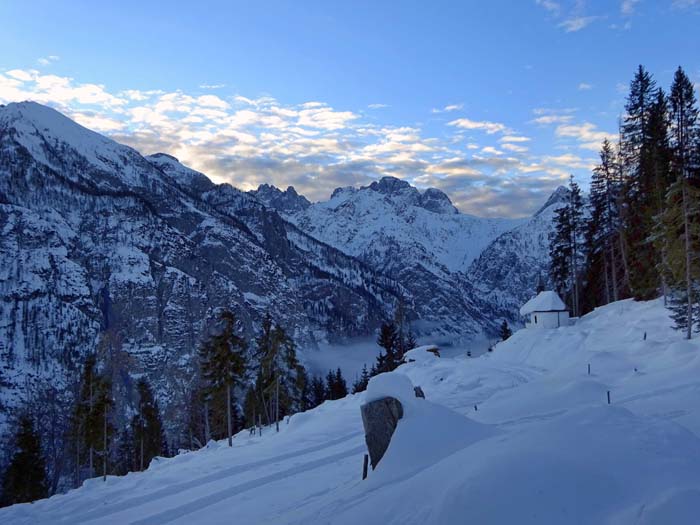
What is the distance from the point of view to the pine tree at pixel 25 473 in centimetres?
4515

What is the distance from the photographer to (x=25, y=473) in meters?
45.3

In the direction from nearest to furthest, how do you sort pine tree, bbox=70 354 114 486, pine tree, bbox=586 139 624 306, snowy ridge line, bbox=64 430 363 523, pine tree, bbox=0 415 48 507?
snowy ridge line, bbox=64 430 363 523
pine tree, bbox=70 354 114 486
pine tree, bbox=0 415 48 507
pine tree, bbox=586 139 624 306

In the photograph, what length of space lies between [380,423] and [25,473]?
4535 cm

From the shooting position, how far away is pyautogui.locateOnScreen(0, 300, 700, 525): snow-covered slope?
8273 mm

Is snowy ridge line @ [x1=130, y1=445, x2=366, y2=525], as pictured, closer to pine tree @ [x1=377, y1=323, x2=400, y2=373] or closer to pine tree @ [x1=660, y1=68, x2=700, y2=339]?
pine tree @ [x1=660, y1=68, x2=700, y2=339]

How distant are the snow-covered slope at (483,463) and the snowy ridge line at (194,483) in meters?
0.12

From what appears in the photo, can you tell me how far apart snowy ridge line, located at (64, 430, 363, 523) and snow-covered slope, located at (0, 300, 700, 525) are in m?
0.12

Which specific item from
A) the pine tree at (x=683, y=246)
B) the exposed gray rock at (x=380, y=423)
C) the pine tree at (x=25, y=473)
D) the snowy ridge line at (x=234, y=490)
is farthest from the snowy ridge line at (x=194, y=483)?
the pine tree at (x=25, y=473)

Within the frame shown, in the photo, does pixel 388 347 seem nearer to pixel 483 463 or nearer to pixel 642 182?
pixel 642 182

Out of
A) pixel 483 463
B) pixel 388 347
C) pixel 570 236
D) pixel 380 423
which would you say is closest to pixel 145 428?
pixel 388 347

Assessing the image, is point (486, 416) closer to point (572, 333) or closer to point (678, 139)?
point (572, 333)

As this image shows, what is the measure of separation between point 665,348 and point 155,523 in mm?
30312

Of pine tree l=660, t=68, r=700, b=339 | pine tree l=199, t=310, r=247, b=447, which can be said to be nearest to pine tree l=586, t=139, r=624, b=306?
pine tree l=660, t=68, r=700, b=339

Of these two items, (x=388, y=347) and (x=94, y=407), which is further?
(x=388, y=347)
